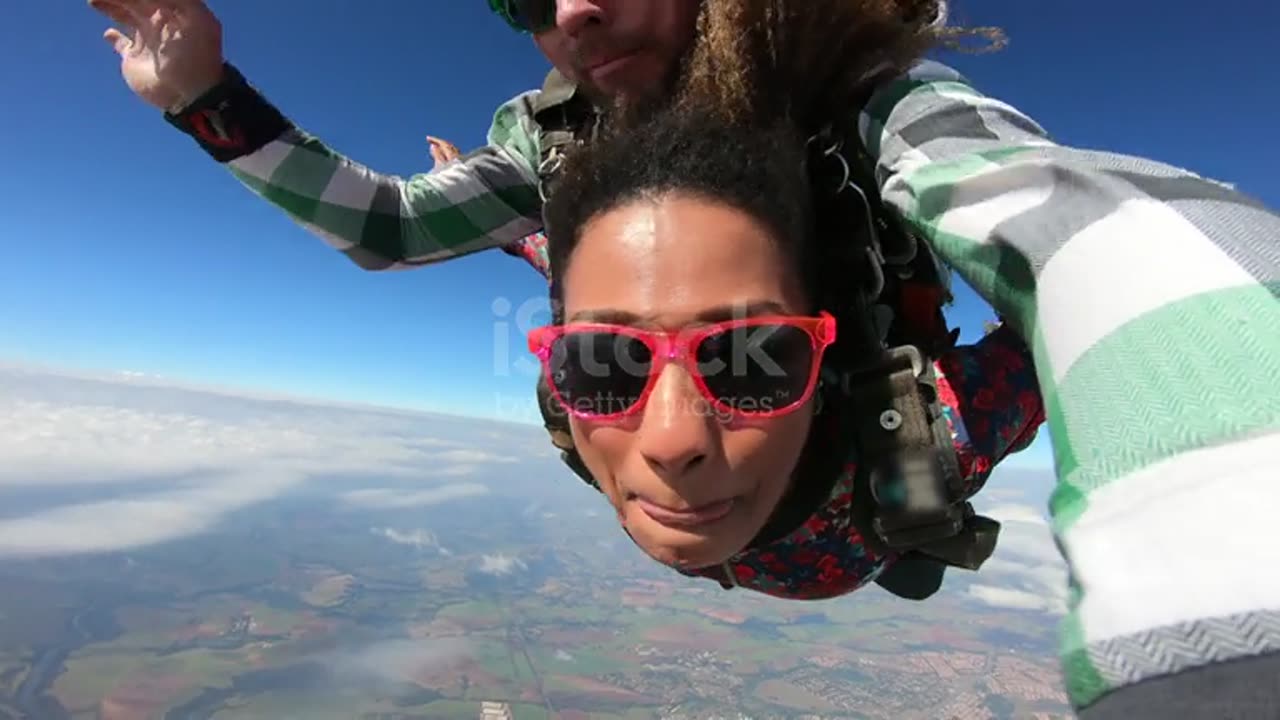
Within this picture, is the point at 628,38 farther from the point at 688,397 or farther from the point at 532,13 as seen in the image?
the point at 688,397

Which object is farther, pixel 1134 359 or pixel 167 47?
pixel 167 47

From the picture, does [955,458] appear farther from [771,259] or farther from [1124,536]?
[1124,536]

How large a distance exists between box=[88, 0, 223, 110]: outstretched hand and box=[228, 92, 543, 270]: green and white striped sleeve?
0.23 meters

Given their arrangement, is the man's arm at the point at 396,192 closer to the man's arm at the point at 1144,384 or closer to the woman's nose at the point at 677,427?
the woman's nose at the point at 677,427

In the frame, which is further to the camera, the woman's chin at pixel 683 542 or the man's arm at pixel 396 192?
the man's arm at pixel 396 192

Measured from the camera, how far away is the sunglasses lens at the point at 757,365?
2.84 feet

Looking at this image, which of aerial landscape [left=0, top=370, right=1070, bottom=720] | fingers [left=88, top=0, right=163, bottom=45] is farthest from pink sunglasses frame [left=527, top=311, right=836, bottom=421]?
aerial landscape [left=0, top=370, right=1070, bottom=720]

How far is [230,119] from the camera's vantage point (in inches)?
48.2

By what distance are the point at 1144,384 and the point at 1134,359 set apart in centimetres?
2

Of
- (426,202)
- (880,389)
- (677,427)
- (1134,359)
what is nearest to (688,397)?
(677,427)

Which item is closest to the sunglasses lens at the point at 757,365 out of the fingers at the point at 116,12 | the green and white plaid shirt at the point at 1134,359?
the green and white plaid shirt at the point at 1134,359

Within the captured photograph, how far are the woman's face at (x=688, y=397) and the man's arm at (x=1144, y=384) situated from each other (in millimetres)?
315

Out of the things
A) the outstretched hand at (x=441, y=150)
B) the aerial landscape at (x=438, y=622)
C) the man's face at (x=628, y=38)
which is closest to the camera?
the man's face at (x=628, y=38)

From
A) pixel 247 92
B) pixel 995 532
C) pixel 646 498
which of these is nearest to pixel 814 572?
pixel 995 532
